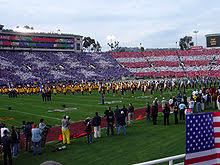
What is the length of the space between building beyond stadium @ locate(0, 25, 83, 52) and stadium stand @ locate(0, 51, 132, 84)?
9.40 ft

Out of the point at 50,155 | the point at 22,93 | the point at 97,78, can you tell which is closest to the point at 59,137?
the point at 50,155

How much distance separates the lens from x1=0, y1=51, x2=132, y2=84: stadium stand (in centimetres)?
5959

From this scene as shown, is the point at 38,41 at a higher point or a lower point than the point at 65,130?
higher

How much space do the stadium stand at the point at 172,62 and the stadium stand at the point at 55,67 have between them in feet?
14.7

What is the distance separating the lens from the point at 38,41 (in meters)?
78.3

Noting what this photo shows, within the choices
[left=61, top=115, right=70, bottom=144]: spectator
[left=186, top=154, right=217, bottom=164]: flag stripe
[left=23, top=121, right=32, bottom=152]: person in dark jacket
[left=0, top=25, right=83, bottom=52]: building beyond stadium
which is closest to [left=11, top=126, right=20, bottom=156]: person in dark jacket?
[left=23, top=121, right=32, bottom=152]: person in dark jacket

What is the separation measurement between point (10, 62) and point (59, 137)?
56.3 m

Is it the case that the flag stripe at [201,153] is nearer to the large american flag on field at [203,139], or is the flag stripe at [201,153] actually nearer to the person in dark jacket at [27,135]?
the large american flag on field at [203,139]

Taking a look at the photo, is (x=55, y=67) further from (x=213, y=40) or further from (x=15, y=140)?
(x=15, y=140)

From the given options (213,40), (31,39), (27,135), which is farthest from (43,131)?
(213,40)

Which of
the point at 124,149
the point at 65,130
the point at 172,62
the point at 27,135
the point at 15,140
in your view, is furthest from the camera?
the point at 172,62

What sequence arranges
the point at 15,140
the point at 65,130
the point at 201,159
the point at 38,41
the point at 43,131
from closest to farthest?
the point at 201,159 < the point at 15,140 < the point at 43,131 < the point at 65,130 < the point at 38,41

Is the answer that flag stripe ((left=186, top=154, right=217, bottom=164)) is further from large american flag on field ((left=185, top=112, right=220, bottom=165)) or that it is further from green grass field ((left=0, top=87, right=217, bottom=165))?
green grass field ((left=0, top=87, right=217, bottom=165))

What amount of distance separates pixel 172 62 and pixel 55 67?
35.7 m
